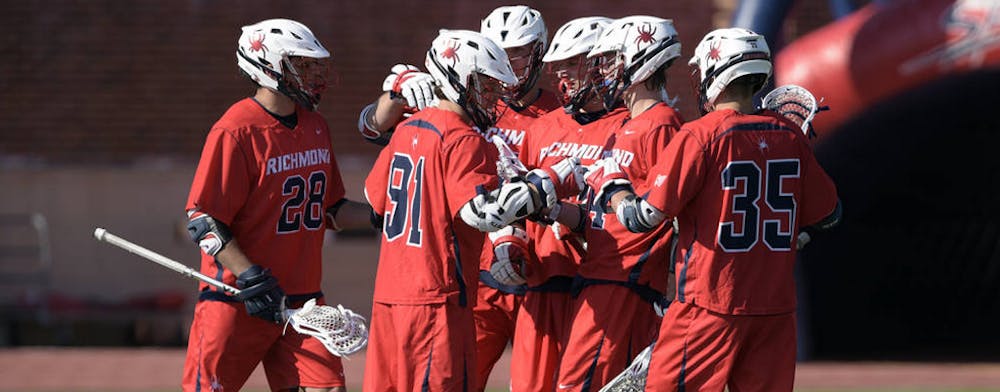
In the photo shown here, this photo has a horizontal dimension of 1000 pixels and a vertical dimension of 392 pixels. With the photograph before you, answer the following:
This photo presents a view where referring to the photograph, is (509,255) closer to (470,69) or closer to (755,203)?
(470,69)

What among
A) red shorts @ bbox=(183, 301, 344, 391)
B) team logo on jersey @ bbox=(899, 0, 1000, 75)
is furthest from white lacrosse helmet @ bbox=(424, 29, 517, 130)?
team logo on jersey @ bbox=(899, 0, 1000, 75)

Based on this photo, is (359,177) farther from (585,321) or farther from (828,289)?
(585,321)

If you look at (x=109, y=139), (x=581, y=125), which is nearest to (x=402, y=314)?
(x=581, y=125)

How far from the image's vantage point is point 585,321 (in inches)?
279

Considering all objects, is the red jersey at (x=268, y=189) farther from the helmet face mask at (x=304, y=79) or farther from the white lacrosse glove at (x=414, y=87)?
the white lacrosse glove at (x=414, y=87)

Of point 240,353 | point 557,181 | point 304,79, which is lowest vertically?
point 240,353

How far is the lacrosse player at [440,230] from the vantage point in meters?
6.63

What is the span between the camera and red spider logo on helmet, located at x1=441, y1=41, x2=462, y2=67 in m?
6.70

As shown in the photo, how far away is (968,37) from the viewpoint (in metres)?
12.4

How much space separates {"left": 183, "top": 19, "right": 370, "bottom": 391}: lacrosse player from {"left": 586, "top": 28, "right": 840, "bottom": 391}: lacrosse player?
5.05 feet

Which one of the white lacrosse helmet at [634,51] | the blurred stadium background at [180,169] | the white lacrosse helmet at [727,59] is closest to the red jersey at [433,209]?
the white lacrosse helmet at [634,51]

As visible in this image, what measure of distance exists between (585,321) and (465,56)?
53.1 inches

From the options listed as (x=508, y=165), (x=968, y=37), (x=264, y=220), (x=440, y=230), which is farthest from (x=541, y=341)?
(x=968, y=37)

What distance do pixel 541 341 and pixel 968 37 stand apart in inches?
251
